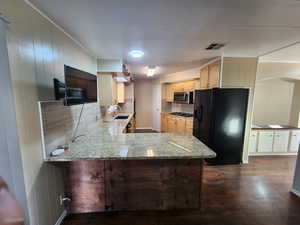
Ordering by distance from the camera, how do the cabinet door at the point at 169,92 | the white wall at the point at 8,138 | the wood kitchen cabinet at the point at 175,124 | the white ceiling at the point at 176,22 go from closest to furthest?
the white wall at the point at 8,138 → the white ceiling at the point at 176,22 → the wood kitchen cabinet at the point at 175,124 → the cabinet door at the point at 169,92

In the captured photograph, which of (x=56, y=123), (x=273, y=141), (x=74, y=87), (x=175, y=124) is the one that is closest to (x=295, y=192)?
(x=273, y=141)

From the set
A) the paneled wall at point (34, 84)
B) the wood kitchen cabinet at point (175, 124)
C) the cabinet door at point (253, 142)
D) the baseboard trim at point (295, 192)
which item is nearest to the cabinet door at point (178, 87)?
the wood kitchen cabinet at point (175, 124)

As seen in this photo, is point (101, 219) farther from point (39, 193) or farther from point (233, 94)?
point (233, 94)

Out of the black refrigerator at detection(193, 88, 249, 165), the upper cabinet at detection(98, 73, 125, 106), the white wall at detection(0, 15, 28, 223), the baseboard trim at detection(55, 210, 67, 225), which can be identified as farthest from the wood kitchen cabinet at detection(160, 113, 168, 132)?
the white wall at detection(0, 15, 28, 223)

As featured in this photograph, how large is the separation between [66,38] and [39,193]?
191cm

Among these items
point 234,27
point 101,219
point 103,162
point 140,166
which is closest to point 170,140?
point 140,166

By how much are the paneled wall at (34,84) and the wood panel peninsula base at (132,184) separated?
0.23 m

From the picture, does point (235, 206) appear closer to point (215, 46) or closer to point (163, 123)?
point (215, 46)

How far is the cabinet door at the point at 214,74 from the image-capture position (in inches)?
122

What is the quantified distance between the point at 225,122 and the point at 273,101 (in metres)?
2.28

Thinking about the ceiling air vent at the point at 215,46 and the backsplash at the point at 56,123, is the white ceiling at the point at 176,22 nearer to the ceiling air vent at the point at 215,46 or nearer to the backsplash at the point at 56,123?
the ceiling air vent at the point at 215,46

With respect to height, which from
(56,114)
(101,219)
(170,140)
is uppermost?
(56,114)

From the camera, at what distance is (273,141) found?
368 cm

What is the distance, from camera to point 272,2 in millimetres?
1229
